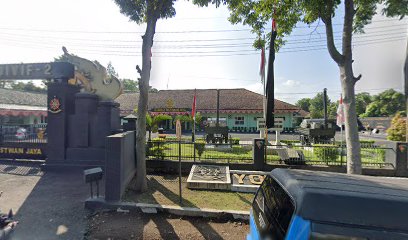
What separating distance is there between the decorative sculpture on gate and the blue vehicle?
32.9ft

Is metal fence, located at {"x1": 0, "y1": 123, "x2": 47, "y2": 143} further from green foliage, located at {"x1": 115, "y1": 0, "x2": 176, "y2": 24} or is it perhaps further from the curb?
green foliage, located at {"x1": 115, "y1": 0, "x2": 176, "y2": 24}

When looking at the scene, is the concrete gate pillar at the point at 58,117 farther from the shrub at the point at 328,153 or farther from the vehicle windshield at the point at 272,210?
the shrub at the point at 328,153

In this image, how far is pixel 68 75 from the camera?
9.83m

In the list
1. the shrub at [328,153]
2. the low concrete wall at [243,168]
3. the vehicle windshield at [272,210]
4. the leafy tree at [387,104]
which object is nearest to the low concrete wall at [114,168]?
the low concrete wall at [243,168]

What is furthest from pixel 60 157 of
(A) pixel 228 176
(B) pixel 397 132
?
(B) pixel 397 132

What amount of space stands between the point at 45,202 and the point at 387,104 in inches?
2904

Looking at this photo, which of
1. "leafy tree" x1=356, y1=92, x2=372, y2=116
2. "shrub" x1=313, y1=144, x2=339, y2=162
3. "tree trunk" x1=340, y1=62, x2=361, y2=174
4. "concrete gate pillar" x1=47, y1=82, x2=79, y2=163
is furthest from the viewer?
"leafy tree" x1=356, y1=92, x2=372, y2=116

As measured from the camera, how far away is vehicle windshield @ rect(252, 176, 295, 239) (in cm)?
212

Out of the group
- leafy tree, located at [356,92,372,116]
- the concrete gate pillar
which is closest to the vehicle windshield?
the concrete gate pillar

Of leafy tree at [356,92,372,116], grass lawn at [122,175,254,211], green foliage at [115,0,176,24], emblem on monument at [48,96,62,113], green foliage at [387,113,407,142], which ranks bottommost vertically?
grass lawn at [122,175,254,211]

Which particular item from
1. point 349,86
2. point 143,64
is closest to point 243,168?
point 349,86

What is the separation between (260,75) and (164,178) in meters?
6.65

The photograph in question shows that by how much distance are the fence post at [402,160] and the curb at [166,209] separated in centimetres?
739

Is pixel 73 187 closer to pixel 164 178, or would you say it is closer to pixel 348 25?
pixel 164 178
